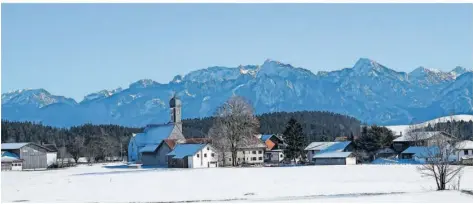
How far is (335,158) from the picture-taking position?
83.3m

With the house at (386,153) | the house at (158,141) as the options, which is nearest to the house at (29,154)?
the house at (158,141)

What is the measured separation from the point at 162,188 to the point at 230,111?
33264mm

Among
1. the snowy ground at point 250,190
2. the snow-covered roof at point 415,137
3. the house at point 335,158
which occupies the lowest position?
the snowy ground at point 250,190

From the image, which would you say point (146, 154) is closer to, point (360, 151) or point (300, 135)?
point (300, 135)

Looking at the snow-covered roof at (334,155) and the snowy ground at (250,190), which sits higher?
the snow-covered roof at (334,155)

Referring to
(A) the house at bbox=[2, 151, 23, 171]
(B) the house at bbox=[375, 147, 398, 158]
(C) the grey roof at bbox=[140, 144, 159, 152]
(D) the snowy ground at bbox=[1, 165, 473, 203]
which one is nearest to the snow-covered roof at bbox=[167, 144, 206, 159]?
(C) the grey roof at bbox=[140, 144, 159, 152]

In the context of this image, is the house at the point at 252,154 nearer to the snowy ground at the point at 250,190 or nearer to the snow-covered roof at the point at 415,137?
the snow-covered roof at the point at 415,137

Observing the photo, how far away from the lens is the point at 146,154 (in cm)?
9250

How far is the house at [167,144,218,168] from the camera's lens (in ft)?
261

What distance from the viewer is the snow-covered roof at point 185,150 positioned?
8044 cm

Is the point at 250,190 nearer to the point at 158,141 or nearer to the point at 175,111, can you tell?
the point at 158,141

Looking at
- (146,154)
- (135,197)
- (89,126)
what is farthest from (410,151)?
(89,126)

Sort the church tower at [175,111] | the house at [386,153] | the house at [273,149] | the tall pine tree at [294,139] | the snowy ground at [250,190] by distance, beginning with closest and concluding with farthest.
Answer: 1. the snowy ground at [250,190]
2. the tall pine tree at [294,139]
3. the house at [386,153]
4. the church tower at [175,111]
5. the house at [273,149]

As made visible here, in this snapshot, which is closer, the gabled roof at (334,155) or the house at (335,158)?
the house at (335,158)
